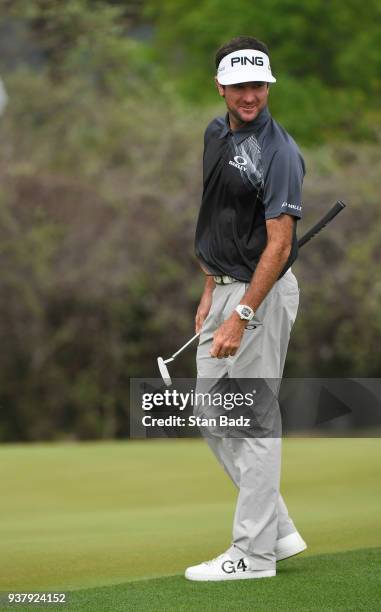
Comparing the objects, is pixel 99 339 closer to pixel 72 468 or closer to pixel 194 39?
pixel 72 468

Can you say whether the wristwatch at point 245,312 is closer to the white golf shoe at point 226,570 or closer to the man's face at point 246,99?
the man's face at point 246,99

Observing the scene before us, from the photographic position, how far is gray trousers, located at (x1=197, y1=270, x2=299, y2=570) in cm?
440

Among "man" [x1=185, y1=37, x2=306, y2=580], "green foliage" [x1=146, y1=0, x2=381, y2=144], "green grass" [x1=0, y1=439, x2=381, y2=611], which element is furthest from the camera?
"green foliage" [x1=146, y1=0, x2=381, y2=144]

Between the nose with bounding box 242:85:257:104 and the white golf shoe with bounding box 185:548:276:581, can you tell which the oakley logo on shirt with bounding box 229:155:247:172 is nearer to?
the nose with bounding box 242:85:257:104

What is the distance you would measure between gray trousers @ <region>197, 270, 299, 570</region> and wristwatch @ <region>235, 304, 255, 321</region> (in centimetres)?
14

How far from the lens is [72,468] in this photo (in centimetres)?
895

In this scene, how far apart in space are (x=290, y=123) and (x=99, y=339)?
38.6 feet

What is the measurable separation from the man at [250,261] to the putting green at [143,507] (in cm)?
45

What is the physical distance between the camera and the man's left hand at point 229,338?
4.28 m

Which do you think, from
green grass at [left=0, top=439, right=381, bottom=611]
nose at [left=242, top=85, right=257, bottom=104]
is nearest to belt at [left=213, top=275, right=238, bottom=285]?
nose at [left=242, top=85, right=257, bottom=104]

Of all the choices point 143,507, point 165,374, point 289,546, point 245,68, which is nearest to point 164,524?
→ point 143,507

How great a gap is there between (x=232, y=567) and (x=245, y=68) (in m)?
1.75

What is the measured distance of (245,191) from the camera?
4.37 metres

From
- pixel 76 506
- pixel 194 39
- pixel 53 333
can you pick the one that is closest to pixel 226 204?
pixel 76 506
